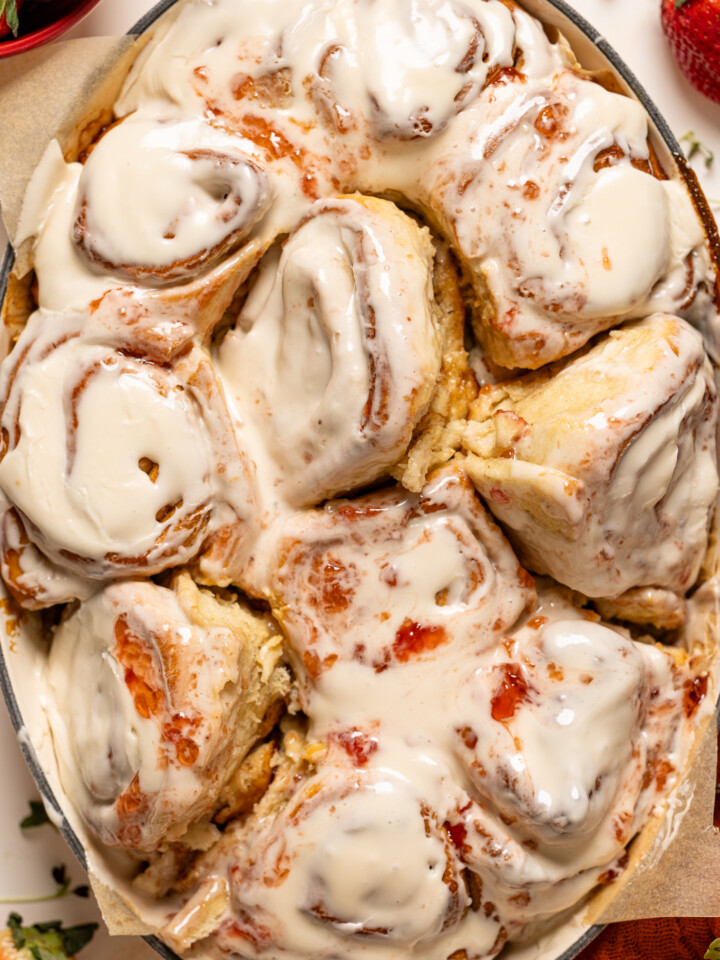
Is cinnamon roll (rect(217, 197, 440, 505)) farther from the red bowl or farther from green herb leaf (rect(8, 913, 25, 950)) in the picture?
green herb leaf (rect(8, 913, 25, 950))

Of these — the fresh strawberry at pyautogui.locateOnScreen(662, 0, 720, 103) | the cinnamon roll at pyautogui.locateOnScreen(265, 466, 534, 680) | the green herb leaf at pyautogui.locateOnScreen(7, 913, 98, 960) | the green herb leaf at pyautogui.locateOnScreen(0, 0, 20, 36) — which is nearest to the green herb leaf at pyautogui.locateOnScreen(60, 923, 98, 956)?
the green herb leaf at pyautogui.locateOnScreen(7, 913, 98, 960)

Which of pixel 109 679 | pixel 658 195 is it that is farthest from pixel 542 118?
pixel 109 679

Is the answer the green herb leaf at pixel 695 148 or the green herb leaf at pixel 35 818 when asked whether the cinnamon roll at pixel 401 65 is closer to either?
the green herb leaf at pixel 695 148

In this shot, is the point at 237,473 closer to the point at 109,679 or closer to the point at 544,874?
the point at 109,679

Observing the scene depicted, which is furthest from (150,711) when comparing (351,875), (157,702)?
(351,875)

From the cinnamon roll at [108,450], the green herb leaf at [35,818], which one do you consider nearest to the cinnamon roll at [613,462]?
the cinnamon roll at [108,450]

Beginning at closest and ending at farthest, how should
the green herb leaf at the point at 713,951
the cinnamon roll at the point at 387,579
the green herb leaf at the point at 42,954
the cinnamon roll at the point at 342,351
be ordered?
the cinnamon roll at the point at 342,351 → the cinnamon roll at the point at 387,579 → the green herb leaf at the point at 713,951 → the green herb leaf at the point at 42,954
